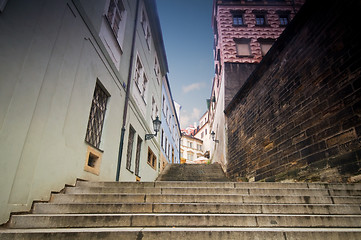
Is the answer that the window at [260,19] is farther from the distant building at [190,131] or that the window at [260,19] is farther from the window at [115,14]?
the distant building at [190,131]

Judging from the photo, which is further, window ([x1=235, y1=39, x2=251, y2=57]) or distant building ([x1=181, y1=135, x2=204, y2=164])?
distant building ([x1=181, y1=135, x2=204, y2=164])

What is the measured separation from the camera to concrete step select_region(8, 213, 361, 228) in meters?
2.67

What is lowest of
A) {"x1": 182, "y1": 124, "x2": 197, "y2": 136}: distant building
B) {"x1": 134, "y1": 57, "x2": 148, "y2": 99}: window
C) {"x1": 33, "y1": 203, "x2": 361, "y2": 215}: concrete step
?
{"x1": 33, "y1": 203, "x2": 361, "y2": 215}: concrete step

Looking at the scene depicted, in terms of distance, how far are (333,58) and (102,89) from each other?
5.82 m

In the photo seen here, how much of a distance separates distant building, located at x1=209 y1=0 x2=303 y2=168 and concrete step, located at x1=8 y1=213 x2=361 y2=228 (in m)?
11.4

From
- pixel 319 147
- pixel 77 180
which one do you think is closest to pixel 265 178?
pixel 319 147

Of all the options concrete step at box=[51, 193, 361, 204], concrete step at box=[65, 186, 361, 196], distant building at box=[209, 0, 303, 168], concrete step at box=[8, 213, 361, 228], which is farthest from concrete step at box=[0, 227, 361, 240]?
distant building at box=[209, 0, 303, 168]

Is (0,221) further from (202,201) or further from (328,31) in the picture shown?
(328,31)

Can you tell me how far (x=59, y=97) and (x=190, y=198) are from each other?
305 cm

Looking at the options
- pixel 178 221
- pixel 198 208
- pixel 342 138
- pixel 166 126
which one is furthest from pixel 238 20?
pixel 178 221

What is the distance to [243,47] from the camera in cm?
1558

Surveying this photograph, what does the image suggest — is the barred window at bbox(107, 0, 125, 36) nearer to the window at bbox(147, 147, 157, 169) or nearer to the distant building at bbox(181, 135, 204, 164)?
the window at bbox(147, 147, 157, 169)

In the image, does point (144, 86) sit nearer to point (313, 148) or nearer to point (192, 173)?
point (192, 173)

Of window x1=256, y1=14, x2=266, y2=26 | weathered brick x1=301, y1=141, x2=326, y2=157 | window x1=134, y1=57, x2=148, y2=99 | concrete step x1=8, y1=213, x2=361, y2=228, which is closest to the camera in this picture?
concrete step x1=8, y1=213, x2=361, y2=228
